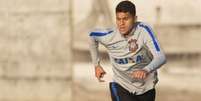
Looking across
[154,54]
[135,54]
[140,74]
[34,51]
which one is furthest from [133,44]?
[34,51]

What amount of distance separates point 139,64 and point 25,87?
3088 mm

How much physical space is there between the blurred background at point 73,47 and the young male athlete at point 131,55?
2085mm

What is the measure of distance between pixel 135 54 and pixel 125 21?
1.04ft

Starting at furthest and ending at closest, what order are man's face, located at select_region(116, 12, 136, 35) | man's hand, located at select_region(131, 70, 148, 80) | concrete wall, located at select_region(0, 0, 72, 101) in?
concrete wall, located at select_region(0, 0, 72, 101) < man's face, located at select_region(116, 12, 136, 35) < man's hand, located at select_region(131, 70, 148, 80)

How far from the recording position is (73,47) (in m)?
8.20

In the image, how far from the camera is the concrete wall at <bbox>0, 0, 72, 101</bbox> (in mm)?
8219

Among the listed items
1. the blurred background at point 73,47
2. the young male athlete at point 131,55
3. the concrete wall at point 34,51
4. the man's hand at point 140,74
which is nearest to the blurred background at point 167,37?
the blurred background at point 73,47

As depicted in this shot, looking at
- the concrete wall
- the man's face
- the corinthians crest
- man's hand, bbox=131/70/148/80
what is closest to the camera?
man's hand, bbox=131/70/148/80

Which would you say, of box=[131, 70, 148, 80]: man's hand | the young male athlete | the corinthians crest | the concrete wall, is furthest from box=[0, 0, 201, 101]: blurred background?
box=[131, 70, 148, 80]: man's hand

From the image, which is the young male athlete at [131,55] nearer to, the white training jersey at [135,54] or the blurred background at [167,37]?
the white training jersey at [135,54]

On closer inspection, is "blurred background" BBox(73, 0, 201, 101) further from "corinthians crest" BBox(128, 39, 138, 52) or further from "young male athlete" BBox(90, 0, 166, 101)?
"corinthians crest" BBox(128, 39, 138, 52)

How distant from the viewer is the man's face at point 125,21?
554 centimetres

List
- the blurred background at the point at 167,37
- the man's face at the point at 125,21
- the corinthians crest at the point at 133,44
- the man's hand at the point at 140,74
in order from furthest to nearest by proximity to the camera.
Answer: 1. the blurred background at the point at 167,37
2. the corinthians crest at the point at 133,44
3. the man's face at the point at 125,21
4. the man's hand at the point at 140,74

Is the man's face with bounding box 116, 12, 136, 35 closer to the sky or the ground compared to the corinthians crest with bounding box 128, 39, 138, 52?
closer to the sky
